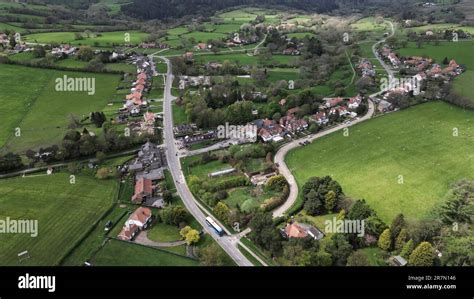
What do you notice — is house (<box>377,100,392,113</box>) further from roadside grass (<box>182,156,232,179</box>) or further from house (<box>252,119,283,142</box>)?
roadside grass (<box>182,156,232,179</box>)

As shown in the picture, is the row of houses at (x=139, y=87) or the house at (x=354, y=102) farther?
the row of houses at (x=139, y=87)

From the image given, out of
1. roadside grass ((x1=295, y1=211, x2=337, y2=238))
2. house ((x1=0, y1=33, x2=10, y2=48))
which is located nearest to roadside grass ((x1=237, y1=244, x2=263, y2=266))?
roadside grass ((x1=295, y1=211, x2=337, y2=238))

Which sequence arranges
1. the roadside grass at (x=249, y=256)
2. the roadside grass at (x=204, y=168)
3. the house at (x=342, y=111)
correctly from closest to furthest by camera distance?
the roadside grass at (x=249, y=256) → the roadside grass at (x=204, y=168) → the house at (x=342, y=111)

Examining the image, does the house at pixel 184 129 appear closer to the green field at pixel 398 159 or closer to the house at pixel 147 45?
the green field at pixel 398 159

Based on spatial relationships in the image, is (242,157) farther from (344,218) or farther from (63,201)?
(63,201)

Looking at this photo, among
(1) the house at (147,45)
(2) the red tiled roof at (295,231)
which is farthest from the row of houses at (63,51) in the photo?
(2) the red tiled roof at (295,231)

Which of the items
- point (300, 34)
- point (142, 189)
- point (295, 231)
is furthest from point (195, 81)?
point (300, 34)

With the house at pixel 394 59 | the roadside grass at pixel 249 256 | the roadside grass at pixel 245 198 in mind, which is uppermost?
the house at pixel 394 59
